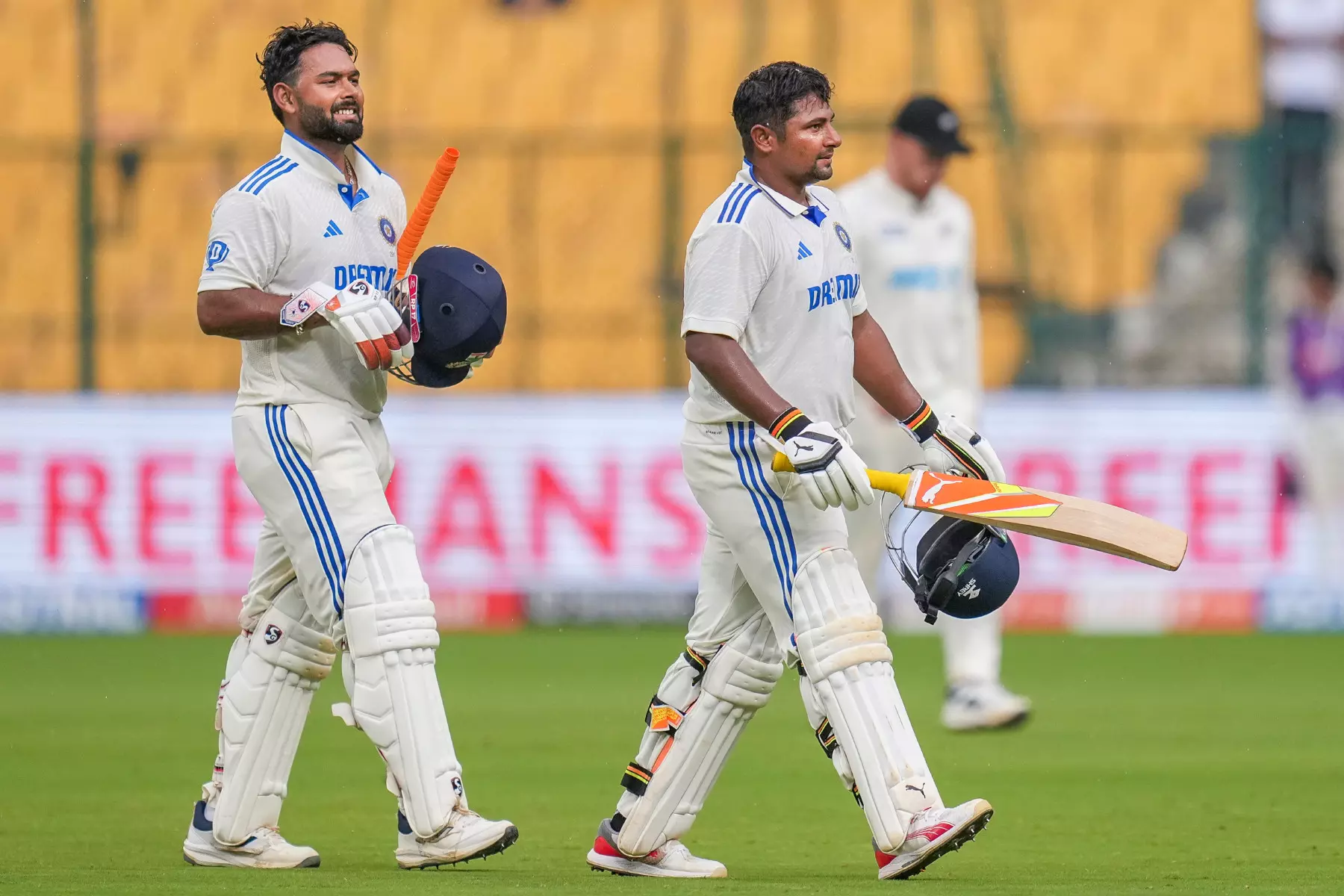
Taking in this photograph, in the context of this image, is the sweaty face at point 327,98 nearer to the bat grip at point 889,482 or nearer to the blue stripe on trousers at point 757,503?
the blue stripe on trousers at point 757,503

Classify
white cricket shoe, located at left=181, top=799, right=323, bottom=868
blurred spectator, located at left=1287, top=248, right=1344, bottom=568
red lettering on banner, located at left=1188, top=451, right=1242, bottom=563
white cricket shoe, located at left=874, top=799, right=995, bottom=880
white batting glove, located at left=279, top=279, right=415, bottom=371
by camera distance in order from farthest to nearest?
blurred spectator, located at left=1287, top=248, right=1344, bottom=568 → red lettering on banner, located at left=1188, top=451, right=1242, bottom=563 → white cricket shoe, located at left=181, top=799, right=323, bottom=868 → white batting glove, located at left=279, top=279, right=415, bottom=371 → white cricket shoe, located at left=874, top=799, right=995, bottom=880

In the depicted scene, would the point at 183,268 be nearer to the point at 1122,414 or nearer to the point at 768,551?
the point at 1122,414

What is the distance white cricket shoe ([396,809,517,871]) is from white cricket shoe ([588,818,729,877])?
37 cm

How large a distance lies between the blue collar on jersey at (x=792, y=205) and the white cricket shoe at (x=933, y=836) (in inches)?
56.0

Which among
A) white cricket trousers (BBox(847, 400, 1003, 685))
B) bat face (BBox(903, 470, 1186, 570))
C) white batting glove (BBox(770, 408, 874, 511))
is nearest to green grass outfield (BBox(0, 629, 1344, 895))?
white cricket trousers (BBox(847, 400, 1003, 685))

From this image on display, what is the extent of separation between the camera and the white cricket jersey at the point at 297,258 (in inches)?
199

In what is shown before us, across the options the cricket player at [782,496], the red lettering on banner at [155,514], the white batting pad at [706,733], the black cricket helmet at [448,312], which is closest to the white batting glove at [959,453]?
the cricket player at [782,496]

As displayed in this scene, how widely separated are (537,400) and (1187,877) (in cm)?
794

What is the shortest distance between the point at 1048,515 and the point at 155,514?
8.27 metres

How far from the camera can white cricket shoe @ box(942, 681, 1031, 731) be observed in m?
8.04

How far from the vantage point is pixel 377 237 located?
208 inches

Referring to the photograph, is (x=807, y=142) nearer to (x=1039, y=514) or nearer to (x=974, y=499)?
(x=974, y=499)

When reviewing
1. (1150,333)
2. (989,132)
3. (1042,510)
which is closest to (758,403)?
(1042,510)

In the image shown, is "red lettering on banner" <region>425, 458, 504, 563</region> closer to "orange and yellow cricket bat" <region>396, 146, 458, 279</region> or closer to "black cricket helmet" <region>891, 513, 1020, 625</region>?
"orange and yellow cricket bat" <region>396, 146, 458, 279</region>
